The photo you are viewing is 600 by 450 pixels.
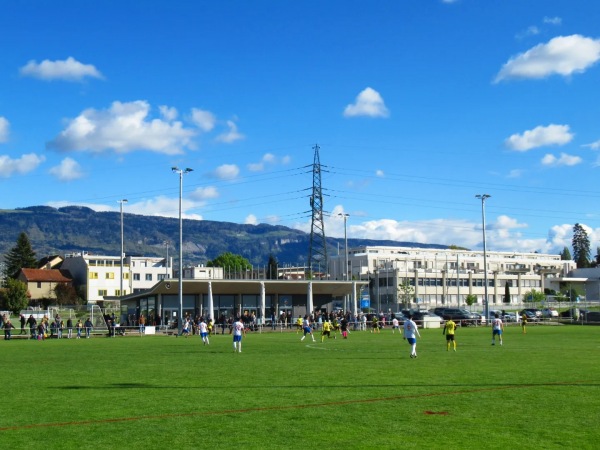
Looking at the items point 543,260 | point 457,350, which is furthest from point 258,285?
point 543,260

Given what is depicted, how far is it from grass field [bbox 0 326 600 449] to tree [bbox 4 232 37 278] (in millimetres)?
134539

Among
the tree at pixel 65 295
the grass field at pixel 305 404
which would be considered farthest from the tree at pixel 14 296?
the grass field at pixel 305 404

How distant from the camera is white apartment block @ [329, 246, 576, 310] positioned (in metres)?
139

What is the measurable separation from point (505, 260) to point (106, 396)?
555 feet

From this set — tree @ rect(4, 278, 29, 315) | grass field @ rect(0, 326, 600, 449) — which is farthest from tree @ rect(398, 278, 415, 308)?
grass field @ rect(0, 326, 600, 449)

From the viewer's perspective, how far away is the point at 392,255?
554 ft

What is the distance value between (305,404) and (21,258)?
150803 millimetres

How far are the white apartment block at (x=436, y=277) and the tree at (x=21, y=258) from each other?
6282 centimetres

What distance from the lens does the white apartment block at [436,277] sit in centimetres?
13900

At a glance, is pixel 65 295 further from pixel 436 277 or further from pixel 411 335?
pixel 411 335

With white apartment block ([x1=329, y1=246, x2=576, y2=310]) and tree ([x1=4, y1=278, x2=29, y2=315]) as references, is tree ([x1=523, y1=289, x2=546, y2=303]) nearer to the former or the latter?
white apartment block ([x1=329, y1=246, x2=576, y2=310])

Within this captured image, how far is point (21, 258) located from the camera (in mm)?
156875

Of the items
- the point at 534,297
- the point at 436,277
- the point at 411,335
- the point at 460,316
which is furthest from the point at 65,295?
the point at 411,335

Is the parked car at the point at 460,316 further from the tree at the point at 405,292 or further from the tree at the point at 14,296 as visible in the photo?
the tree at the point at 14,296
